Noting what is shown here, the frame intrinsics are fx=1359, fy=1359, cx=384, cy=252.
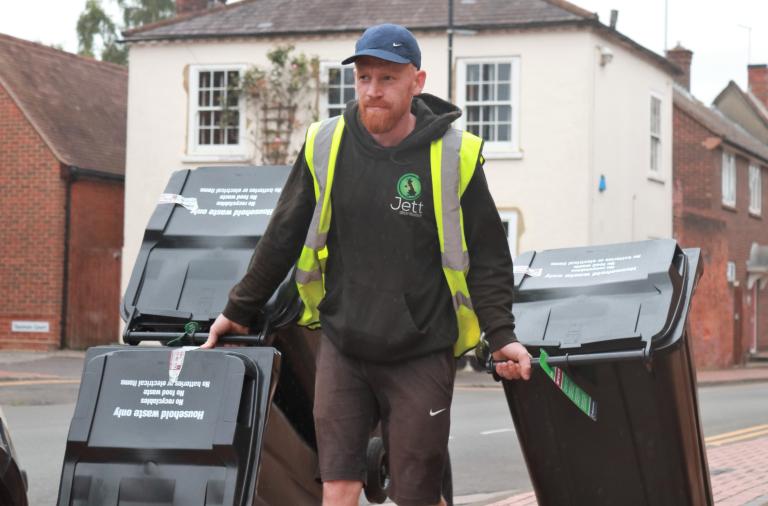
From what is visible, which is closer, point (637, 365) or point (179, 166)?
point (637, 365)

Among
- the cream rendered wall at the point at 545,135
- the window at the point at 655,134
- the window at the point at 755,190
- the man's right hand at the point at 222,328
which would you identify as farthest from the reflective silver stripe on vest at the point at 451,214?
the window at the point at 755,190

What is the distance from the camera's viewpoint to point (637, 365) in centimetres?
496

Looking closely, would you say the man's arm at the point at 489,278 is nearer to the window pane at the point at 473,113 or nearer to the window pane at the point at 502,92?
the window pane at the point at 502,92

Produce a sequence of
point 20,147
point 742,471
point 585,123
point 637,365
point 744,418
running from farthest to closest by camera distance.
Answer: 1. point 20,147
2. point 585,123
3. point 744,418
4. point 742,471
5. point 637,365

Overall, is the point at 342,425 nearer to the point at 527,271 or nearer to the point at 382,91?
the point at 382,91

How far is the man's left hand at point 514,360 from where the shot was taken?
4.40m

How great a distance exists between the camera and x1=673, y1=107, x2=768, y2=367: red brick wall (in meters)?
30.5

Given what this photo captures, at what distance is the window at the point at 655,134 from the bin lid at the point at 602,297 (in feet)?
72.6

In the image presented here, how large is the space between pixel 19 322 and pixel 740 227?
18.5 metres

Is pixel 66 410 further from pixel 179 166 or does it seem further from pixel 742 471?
pixel 179 166

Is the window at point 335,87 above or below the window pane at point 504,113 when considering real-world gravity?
above

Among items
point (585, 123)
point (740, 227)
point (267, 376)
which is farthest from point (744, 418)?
point (740, 227)

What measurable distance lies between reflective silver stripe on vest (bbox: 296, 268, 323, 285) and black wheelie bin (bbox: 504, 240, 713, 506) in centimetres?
97

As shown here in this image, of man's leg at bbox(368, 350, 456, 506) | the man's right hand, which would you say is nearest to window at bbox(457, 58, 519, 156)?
the man's right hand
